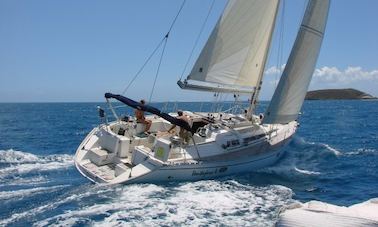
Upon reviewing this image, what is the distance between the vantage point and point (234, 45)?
18.7 m

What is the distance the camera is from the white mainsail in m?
17.7

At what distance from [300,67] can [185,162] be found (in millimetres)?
7379

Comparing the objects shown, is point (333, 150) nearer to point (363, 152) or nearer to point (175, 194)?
point (363, 152)

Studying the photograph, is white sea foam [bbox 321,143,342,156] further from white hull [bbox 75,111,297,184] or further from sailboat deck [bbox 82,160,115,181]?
sailboat deck [bbox 82,160,115,181]

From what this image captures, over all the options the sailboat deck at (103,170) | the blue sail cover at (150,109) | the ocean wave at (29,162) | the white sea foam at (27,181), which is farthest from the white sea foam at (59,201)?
the ocean wave at (29,162)

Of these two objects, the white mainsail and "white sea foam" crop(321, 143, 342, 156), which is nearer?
the white mainsail

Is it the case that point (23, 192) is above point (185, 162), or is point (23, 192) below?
below

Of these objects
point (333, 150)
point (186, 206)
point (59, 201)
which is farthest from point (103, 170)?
point (333, 150)

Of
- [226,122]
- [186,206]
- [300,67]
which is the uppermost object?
[300,67]

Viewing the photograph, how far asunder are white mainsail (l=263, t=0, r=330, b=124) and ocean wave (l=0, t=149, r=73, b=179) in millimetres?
9935

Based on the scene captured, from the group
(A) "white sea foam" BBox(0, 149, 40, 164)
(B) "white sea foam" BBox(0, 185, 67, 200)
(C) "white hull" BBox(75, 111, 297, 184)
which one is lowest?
(A) "white sea foam" BBox(0, 149, 40, 164)

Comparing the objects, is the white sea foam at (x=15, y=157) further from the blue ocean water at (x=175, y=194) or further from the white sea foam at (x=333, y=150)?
the white sea foam at (x=333, y=150)

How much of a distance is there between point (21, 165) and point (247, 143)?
10152 millimetres

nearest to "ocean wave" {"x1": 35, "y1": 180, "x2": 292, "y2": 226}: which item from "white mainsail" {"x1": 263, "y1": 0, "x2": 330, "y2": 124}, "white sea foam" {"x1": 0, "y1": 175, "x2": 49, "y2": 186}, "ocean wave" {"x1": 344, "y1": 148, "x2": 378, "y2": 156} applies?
"white sea foam" {"x1": 0, "y1": 175, "x2": 49, "y2": 186}
